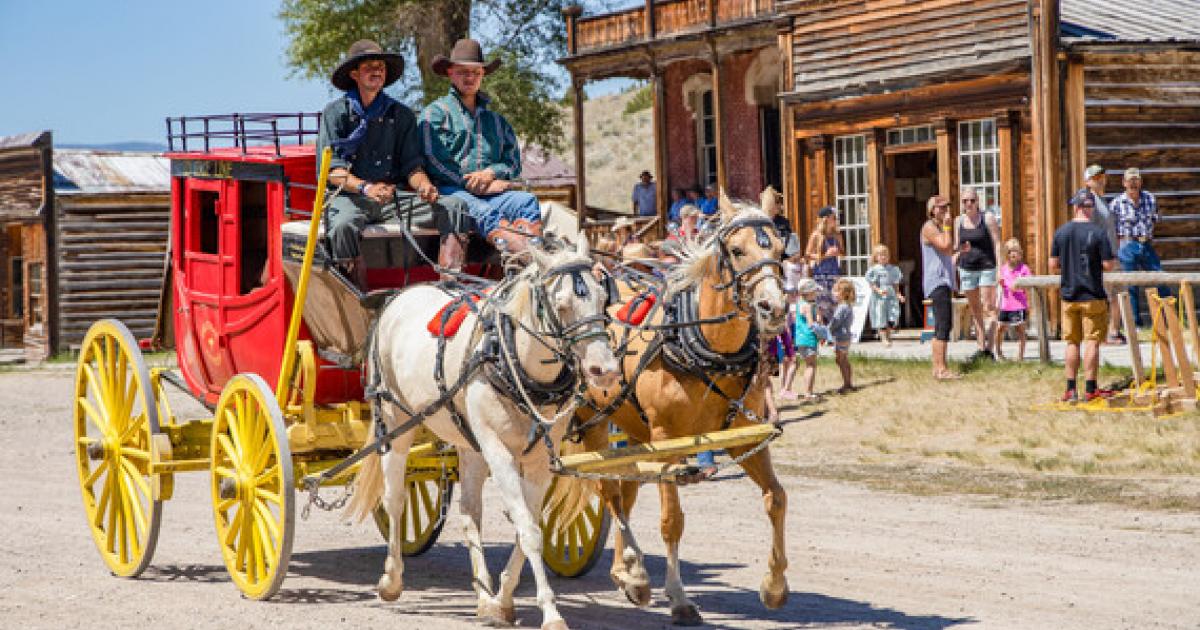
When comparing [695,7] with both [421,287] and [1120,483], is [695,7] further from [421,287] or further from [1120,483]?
[421,287]

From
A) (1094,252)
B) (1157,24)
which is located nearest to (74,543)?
(1094,252)

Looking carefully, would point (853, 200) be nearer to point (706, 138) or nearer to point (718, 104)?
point (718, 104)

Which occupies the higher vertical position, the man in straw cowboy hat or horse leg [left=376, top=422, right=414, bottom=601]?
the man in straw cowboy hat

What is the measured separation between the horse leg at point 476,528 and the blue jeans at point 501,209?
1328mm

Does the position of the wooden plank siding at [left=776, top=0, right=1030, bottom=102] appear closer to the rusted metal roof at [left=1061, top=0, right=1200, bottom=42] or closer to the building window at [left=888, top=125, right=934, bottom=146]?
the building window at [left=888, top=125, right=934, bottom=146]

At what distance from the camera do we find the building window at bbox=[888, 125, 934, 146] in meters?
22.9

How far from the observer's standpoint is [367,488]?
31.1 ft

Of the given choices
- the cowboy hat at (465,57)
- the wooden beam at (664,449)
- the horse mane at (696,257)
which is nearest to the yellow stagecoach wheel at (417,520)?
the horse mane at (696,257)

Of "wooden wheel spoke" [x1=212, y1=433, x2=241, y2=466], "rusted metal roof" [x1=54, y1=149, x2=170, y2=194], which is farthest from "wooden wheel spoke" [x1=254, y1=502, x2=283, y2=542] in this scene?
"rusted metal roof" [x1=54, y1=149, x2=170, y2=194]

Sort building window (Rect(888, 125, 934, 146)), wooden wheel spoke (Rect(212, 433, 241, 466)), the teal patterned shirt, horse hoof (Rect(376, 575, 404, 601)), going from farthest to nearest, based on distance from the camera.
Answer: building window (Rect(888, 125, 934, 146)) < the teal patterned shirt < wooden wheel spoke (Rect(212, 433, 241, 466)) < horse hoof (Rect(376, 575, 404, 601))

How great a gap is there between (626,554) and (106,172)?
90.6 ft

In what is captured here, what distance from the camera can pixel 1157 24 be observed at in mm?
23172

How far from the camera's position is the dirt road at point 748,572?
8469 mm

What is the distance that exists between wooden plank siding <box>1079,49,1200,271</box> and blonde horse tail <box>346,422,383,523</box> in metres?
14.0
